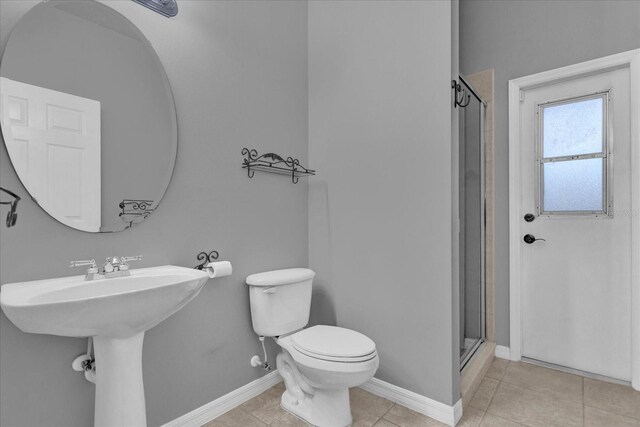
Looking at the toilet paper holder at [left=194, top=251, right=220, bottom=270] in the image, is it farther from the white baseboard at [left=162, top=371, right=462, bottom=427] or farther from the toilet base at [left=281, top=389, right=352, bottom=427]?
the toilet base at [left=281, top=389, right=352, bottom=427]

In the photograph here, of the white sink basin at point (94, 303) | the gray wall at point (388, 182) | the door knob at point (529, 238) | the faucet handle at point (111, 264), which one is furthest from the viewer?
the door knob at point (529, 238)

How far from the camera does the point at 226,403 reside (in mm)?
1784

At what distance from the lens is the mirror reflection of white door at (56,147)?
3.80ft

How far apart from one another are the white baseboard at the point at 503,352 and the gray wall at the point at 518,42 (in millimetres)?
35

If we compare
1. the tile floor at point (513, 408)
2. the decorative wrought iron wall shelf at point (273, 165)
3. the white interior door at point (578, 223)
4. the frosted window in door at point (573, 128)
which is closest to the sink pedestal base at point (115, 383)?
the tile floor at point (513, 408)

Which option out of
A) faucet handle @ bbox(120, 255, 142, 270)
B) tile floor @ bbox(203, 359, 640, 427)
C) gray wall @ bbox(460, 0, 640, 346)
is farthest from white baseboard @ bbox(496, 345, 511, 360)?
faucet handle @ bbox(120, 255, 142, 270)

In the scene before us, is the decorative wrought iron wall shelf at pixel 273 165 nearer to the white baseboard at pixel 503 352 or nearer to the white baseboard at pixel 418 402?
the white baseboard at pixel 418 402

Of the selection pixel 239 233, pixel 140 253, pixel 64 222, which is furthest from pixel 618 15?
pixel 64 222

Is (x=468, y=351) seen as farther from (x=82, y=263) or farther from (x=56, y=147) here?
(x=56, y=147)

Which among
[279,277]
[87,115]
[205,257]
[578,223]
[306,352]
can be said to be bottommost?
[306,352]

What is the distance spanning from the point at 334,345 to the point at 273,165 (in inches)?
42.6

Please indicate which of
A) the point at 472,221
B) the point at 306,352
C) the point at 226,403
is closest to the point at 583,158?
the point at 472,221

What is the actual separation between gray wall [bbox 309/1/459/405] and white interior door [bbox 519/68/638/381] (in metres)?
1.08

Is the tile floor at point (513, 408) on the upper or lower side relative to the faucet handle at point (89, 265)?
lower
